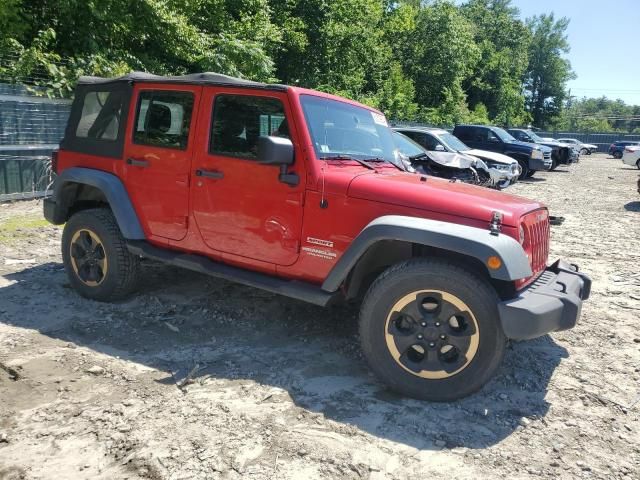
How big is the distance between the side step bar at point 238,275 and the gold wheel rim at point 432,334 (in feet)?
1.77

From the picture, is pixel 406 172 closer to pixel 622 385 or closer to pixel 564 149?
pixel 622 385

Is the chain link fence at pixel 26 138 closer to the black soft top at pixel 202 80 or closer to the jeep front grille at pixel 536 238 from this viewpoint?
the black soft top at pixel 202 80

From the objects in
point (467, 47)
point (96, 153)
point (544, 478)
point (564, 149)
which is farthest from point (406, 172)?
point (467, 47)

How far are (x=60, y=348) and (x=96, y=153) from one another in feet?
5.81

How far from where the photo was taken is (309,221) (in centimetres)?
360

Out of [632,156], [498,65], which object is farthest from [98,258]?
[498,65]

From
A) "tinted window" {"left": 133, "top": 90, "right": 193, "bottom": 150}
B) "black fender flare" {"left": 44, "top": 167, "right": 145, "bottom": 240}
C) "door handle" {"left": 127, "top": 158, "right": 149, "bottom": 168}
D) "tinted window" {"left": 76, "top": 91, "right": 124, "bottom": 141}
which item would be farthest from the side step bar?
"tinted window" {"left": 76, "top": 91, "right": 124, "bottom": 141}

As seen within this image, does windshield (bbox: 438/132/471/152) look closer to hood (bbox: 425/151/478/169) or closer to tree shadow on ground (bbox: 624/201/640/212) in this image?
hood (bbox: 425/151/478/169)

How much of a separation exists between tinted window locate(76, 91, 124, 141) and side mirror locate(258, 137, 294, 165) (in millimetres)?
1766

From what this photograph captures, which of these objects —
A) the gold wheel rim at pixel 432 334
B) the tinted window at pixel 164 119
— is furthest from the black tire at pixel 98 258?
the gold wheel rim at pixel 432 334

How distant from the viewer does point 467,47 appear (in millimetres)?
34406

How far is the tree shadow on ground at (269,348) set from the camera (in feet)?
10.2

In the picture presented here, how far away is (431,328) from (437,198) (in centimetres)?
83

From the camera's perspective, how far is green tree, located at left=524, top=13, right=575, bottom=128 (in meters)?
60.2
